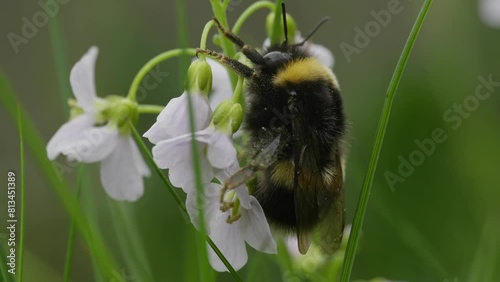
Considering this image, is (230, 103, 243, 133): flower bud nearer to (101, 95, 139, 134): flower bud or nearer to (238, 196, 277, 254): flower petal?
(238, 196, 277, 254): flower petal

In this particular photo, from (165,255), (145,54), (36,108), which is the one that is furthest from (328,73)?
(36,108)

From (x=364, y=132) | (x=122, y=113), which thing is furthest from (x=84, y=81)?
(x=364, y=132)

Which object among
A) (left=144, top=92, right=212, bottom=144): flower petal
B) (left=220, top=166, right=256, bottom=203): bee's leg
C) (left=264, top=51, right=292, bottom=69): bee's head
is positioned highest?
(left=264, top=51, right=292, bottom=69): bee's head

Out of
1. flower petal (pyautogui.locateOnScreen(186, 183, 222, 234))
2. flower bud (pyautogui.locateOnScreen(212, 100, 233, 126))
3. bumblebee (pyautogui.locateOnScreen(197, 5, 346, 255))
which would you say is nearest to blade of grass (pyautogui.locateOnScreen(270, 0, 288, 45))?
bumblebee (pyautogui.locateOnScreen(197, 5, 346, 255))

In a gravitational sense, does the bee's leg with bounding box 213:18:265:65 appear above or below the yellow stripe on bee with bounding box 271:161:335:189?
above

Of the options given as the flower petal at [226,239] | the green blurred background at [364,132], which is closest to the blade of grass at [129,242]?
the green blurred background at [364,132]

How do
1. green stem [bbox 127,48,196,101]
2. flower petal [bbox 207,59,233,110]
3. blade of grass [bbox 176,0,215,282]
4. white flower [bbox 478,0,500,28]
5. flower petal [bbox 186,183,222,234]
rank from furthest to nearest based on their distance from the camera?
white flower [bbox 478,0,500,28], flower petal [bbox 207,59,233,110], green stem [bbox 127,48,196,101], flower petal [bbox 186,183,222,234], blade of grass [bbox 176,0,215,282]
